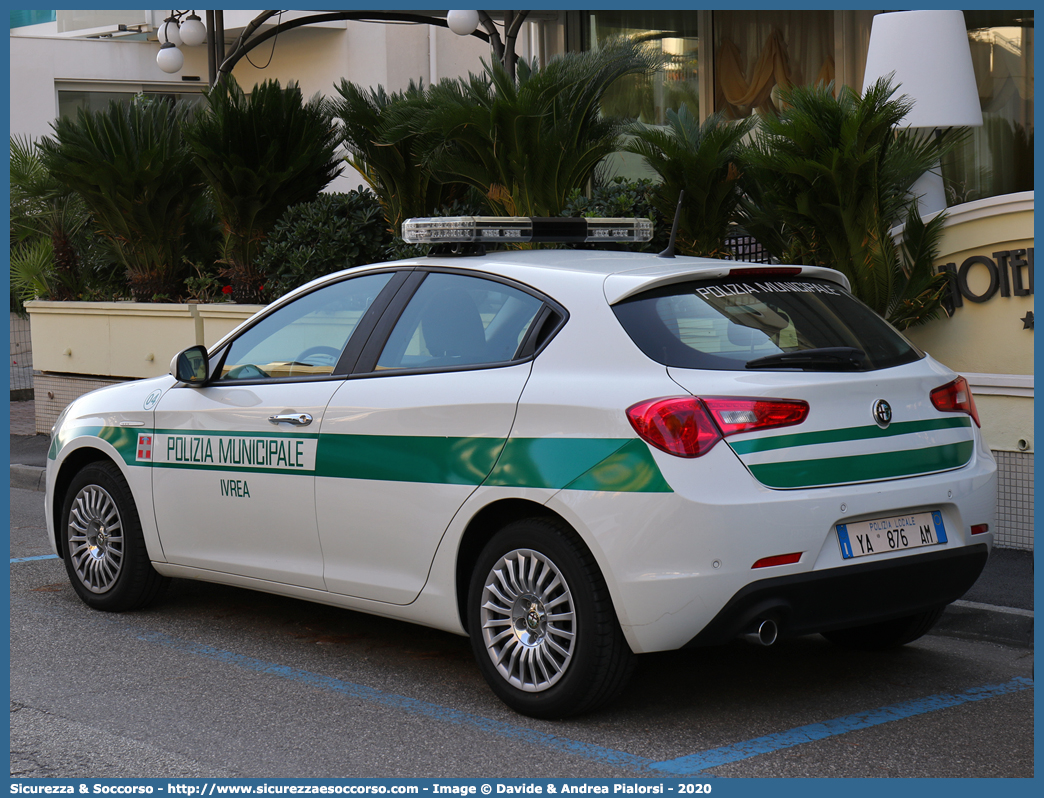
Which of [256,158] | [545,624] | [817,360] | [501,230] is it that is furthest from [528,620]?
[256,158]

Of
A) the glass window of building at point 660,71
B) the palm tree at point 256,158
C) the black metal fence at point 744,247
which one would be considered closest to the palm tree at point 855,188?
the black metal fence at point 744,247

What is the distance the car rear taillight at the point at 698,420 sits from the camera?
162 inches

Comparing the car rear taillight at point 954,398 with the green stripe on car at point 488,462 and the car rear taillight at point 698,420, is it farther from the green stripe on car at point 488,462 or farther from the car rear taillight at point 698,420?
the green stripe on car at point 488,462

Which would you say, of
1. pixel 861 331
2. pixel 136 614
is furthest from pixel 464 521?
pixel 136 614

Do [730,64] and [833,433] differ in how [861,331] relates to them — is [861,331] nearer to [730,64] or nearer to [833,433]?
[833,433]

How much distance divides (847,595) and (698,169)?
4677 millimetres

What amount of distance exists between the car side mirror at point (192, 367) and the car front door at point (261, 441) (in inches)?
2.1

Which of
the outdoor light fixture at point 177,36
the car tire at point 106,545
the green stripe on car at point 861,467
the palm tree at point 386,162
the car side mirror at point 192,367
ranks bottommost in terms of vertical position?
the car tire at point 106,545

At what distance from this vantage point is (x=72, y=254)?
1418 centimetres

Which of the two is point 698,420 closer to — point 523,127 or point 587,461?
point 587,461

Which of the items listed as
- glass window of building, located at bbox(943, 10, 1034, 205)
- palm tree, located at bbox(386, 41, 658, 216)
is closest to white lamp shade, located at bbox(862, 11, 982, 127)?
palm tree, located at bbox(386, 41, 658, 216)

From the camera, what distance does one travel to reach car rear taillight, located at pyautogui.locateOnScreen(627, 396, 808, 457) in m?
4.11

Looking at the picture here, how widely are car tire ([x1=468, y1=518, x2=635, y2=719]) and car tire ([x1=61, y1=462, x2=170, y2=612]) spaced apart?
2.19 meters

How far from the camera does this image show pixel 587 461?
427 centimetres
